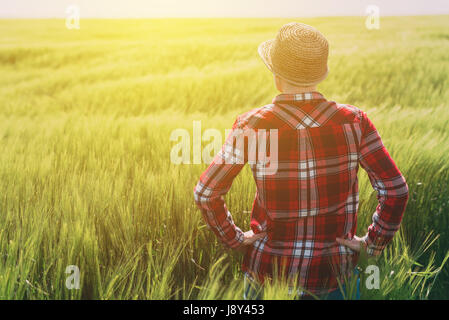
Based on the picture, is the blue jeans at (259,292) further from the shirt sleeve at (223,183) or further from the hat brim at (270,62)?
the hat brim at (270,62)

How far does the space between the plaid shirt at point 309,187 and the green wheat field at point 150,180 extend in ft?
0.35

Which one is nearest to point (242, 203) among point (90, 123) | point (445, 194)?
point (445, 194)

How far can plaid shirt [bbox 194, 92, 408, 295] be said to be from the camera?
0.96 metres

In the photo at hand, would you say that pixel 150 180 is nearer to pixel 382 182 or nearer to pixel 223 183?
pixel 223 183

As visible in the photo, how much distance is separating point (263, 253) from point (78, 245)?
0.57m

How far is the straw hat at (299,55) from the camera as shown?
0.94 meters

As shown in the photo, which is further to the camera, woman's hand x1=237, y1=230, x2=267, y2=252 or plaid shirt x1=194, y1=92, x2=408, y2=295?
woman's hand x1=237, y1=230, x2=267, y2=252

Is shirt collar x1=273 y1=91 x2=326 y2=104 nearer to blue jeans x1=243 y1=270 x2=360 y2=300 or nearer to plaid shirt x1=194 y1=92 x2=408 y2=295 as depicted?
plaid shirt x1=194 y1=92 x2=408 y2=295

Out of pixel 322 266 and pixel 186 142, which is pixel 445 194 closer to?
pixel 322 266

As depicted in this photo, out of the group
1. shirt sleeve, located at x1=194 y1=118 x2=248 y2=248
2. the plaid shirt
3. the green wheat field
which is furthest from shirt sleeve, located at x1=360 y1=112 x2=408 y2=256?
shirt sleeve, located at x1=194 y1=118 x2=248 y2=248

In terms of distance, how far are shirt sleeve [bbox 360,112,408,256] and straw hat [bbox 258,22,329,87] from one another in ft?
0.58

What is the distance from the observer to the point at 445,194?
1754 millimetres

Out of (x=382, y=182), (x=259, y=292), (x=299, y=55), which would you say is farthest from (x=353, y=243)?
(x=299, y=55)

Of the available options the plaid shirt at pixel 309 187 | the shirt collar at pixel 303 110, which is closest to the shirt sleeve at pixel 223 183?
the plaid shirt at pixel 309 187
